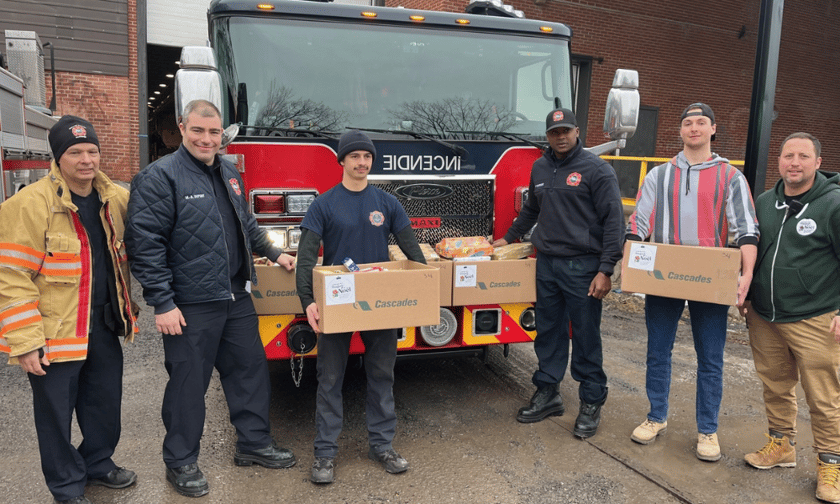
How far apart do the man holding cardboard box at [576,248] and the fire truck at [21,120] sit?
3683mm

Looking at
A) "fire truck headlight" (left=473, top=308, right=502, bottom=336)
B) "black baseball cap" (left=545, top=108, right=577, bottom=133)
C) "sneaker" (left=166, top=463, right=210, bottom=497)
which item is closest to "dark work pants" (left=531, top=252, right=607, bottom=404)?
"fire truck headlight" (left=473, top=308, right=502, bottom=336)

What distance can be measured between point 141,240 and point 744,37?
16.3 m

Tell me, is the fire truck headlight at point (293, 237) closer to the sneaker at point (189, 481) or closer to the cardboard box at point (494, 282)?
the cardboard box at point (494, 282)

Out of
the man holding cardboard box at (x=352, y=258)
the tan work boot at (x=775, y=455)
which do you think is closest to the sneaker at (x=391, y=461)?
the man holding cardboard box at (x=352, y=258)

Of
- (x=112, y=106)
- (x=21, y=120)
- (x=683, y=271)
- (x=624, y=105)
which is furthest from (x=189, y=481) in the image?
(x=112, y=106)

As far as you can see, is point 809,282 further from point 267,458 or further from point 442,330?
point 267,458

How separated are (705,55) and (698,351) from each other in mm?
13409

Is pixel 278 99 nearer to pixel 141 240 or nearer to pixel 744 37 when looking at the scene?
pixel 141 240

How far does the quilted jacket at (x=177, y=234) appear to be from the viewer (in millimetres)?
3033

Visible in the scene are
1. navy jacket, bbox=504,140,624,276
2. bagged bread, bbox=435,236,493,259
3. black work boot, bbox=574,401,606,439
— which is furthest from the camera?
bagged bread, bbox=435,236,493,259

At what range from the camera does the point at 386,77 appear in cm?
430

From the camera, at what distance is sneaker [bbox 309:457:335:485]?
3354 millimetres

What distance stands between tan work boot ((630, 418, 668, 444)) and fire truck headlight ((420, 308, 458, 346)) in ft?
4.16

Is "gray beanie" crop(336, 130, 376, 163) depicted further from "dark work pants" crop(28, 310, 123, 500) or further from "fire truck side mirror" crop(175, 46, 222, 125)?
"dark work pants" crop(28, 310, 123, 500)
